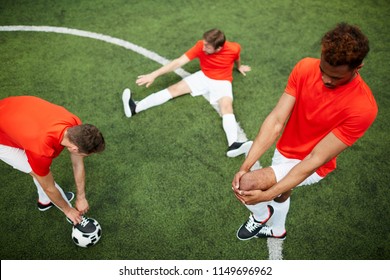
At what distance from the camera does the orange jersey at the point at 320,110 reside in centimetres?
242

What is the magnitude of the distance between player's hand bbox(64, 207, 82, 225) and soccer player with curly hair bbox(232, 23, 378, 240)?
5.74 ft

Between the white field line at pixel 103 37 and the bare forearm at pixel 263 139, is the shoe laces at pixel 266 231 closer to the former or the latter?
the bare forearm at pixel 263 139

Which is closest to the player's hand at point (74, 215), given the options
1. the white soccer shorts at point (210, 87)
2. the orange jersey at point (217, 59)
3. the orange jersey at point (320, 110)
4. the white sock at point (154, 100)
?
the white sock at point (154, 100)

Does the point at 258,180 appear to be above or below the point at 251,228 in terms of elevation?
above

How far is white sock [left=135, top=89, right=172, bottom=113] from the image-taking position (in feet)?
15.7

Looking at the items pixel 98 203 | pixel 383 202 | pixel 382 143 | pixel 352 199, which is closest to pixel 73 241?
pixel 98 203

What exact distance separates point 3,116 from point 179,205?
2.10 meters

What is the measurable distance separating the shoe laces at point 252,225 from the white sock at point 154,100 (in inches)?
87.9

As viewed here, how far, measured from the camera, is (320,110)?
264 cm

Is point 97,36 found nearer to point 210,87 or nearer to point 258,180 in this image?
point 210,87

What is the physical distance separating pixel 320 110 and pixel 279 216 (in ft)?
4.36

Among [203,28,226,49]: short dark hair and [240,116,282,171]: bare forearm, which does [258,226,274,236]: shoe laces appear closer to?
[240,116,282,171]: bare forearm

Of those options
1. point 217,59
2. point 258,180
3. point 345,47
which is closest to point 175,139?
point 217,59

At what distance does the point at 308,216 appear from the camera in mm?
3852
